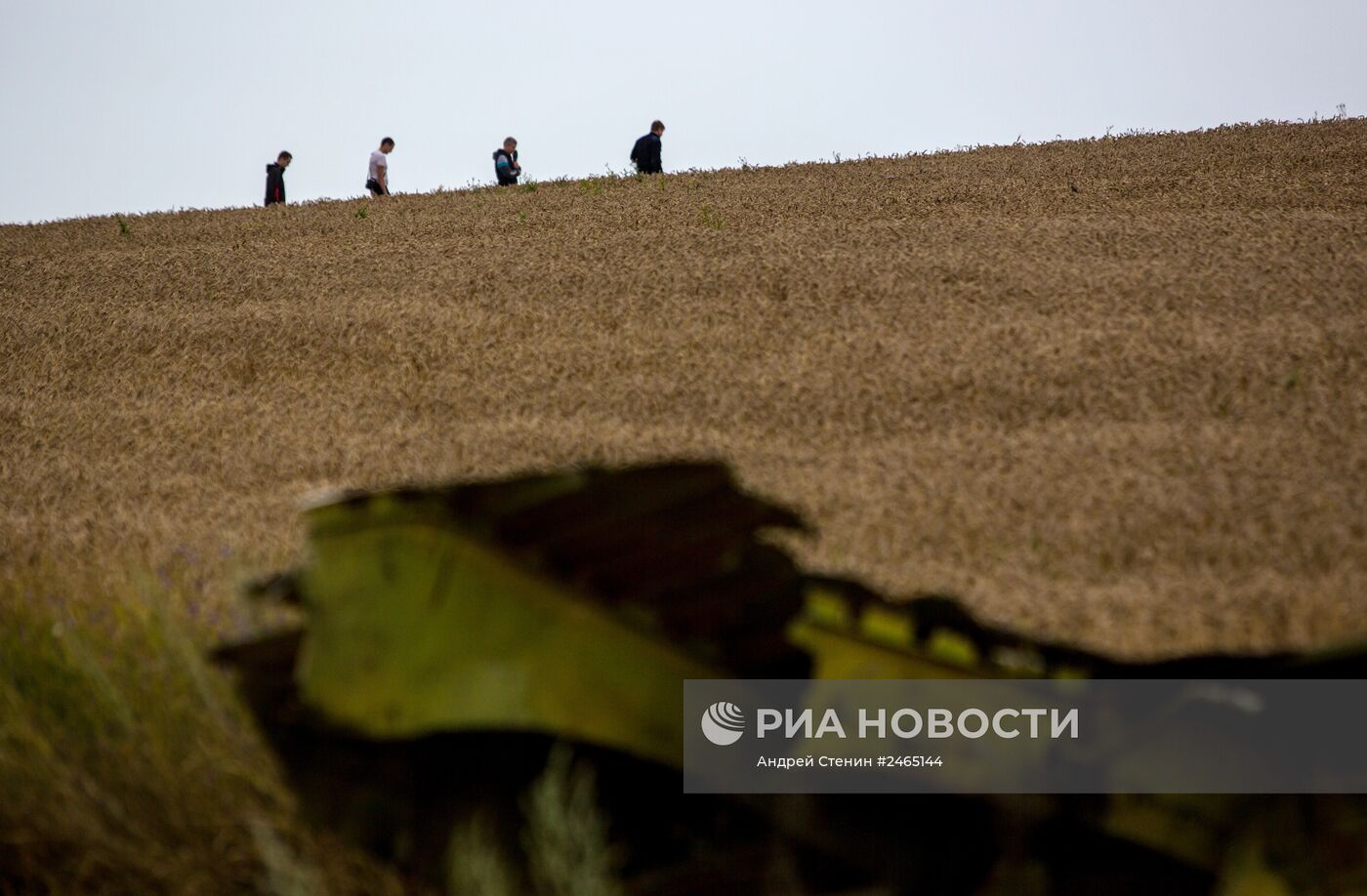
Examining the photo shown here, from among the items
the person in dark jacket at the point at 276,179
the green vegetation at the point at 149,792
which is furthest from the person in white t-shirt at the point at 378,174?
the green vegetation at the point at 149,792

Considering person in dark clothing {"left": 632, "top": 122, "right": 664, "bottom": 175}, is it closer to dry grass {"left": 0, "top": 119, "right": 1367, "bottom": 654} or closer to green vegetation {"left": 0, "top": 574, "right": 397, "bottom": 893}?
dry grass {"left": 0, "top": 119, "right": 1367, "bottom": 654}

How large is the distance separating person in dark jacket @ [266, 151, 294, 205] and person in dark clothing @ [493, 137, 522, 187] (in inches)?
99.6

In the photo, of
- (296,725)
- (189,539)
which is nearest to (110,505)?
(189,539)

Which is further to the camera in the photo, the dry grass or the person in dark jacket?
the person in dark jacket

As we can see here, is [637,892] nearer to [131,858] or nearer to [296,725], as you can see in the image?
[296,725]

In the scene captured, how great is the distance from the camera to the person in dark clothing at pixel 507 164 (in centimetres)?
1429

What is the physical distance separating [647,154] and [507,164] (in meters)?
1.66

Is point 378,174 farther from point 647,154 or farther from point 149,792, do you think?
point 149,792

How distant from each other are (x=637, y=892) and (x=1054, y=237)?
7.38 m

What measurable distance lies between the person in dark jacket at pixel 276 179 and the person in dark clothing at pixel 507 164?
253 centimetres

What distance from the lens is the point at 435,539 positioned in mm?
1594

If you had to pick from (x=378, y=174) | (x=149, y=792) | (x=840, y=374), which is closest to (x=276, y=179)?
(x=378, y=174)

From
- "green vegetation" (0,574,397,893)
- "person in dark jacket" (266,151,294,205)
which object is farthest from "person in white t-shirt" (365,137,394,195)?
"green vegetation" (0,574,397,893)

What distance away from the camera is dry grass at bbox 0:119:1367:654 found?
12.3 feet
